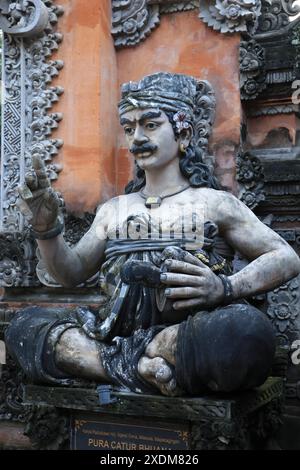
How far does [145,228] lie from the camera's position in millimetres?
3025

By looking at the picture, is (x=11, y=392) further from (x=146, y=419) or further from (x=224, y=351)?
(x=224, y=351)

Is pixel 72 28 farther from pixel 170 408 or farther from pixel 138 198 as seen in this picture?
pixel 170 408

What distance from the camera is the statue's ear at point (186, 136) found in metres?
3.14

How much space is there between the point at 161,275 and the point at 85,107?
6.45ft

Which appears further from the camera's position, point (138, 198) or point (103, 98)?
point (103, 98)

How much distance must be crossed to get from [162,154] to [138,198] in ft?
1.10

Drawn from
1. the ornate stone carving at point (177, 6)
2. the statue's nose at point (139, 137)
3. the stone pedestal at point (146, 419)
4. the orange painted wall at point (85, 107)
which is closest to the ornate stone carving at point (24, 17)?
the orange painted wall at point (85, 107)

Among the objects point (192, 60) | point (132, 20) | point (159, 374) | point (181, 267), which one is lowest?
point (159, 374)

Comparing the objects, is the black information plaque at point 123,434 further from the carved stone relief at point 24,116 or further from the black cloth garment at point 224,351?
the carved stone relief at point 24,116

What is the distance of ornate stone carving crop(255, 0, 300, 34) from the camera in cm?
404

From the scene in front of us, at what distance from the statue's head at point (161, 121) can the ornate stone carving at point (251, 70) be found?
31.7 inches

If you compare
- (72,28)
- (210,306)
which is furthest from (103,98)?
(210,306)

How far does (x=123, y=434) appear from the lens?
9.11 feet

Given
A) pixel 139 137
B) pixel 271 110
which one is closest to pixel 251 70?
pixel 271 110
